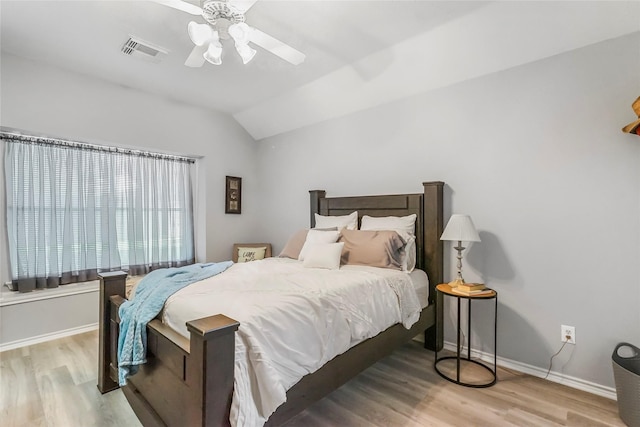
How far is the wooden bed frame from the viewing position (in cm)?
113

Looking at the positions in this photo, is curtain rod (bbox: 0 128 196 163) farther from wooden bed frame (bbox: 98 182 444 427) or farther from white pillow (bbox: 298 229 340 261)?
white pillow (bbox: 298 229 340 261)

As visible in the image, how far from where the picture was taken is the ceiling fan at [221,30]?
1682 millimetres

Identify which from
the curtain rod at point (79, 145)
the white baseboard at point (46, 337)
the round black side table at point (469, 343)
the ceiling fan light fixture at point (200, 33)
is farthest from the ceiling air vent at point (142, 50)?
the round black side table at point (469, 343)

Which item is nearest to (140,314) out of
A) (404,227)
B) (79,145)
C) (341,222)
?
(341,222)

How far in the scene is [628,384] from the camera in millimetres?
1693

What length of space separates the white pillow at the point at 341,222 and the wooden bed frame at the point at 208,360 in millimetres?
600

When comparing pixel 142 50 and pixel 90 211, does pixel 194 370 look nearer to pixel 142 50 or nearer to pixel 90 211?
pixel 142 50

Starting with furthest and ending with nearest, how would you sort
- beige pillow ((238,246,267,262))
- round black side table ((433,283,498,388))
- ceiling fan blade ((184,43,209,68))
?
beige pillow ((238,246,267,262)) < round black side table ((433,283,498,388)) < ceiling fan blade ((184,43,209,68))

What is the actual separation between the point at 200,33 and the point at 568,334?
3173mm

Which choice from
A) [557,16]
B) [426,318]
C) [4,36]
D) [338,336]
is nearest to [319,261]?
[338,336]

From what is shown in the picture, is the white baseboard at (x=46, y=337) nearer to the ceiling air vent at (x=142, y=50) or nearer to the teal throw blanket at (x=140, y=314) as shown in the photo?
the teal throw blanket at (x=140, y=314)

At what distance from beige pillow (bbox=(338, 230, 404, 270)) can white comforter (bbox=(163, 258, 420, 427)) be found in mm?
186

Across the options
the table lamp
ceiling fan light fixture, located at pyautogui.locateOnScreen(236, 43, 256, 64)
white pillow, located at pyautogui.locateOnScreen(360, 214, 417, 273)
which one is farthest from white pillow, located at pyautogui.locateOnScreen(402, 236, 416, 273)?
ceiling fan light fixture, located at pyautogui.locateOnScreen(236, 43, 256, 64)

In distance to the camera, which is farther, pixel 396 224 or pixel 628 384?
pixel 396 224
